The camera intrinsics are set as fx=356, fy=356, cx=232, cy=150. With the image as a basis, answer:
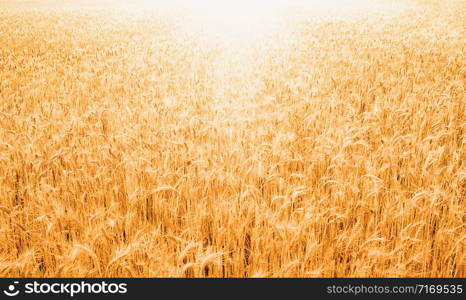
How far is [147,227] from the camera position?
6.54ft

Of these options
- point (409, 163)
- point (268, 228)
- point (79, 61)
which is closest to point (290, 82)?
point (409, 163)

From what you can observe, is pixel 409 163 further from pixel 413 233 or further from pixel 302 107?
pixel 302 107

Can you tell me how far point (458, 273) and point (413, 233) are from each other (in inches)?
10.8

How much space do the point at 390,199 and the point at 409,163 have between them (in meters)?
0.41

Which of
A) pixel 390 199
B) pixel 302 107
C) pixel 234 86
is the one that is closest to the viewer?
pixel 390 199

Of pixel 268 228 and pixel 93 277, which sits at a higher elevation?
pixel 268 228

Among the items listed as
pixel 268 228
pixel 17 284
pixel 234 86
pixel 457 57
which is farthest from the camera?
pixel 457 57

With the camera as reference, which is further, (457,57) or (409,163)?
(457,57)

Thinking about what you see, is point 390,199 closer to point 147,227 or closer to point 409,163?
point 409,163

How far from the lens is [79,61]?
299 inches

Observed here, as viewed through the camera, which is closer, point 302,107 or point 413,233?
point 413,233

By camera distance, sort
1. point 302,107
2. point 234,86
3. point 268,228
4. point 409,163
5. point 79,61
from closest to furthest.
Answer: point 268,228 → point 409,163 → point 302,107 → point 234,86 → point 79,61

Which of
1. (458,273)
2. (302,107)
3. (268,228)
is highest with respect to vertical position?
(302,107)

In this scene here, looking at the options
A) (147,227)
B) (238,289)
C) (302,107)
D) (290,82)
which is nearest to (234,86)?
(290,82)
